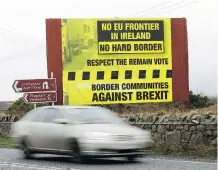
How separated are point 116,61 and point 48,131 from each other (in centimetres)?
1563

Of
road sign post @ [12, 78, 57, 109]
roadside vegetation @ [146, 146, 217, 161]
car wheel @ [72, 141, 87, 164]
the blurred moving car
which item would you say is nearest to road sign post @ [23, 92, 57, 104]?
road sign post @ [12, 78, 57, 109]

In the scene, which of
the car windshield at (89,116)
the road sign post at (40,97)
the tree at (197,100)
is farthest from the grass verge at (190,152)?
the tree at (197,100)

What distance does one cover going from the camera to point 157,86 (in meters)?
31.4

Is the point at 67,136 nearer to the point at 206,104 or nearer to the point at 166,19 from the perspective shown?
the point at 166,19

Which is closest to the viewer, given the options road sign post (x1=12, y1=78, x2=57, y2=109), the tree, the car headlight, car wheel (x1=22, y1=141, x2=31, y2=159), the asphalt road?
the asphalt road

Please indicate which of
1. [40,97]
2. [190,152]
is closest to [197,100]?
[40,97]

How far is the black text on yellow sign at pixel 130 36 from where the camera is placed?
31.0 m

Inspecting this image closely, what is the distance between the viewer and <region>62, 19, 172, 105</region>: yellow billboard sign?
101 ft

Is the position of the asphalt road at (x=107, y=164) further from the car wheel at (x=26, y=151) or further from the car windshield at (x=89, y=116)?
the car windshield at (x=89, y=116)

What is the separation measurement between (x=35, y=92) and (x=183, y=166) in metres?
15.7

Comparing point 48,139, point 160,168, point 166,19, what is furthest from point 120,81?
point 160,168

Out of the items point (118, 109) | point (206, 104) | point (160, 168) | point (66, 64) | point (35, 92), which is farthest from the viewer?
point (206, 104)

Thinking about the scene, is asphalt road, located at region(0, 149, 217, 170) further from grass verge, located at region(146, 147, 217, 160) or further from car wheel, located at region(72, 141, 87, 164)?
grass verge, located at region(146, 147, 217, 160)

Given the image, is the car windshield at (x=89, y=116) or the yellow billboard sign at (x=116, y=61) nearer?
the car windshield at (x=89, y=116)
